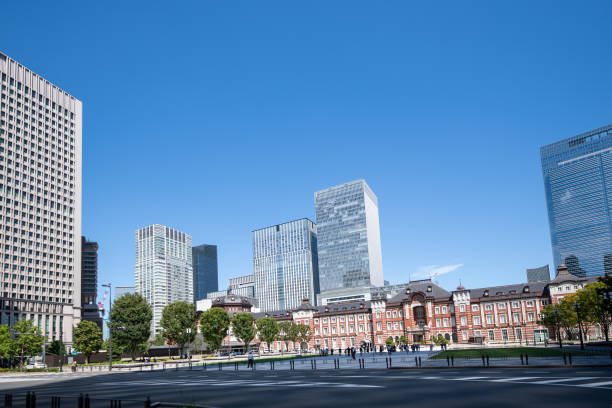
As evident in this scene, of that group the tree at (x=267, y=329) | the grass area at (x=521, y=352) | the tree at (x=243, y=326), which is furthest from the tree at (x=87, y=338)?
the grass area at (x=521, y=352)

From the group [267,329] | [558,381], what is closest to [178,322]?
[267,329]

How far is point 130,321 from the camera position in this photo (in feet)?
287

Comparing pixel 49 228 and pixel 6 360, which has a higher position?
pixel 49 228

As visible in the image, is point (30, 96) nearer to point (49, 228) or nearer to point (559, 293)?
point (49, 228)

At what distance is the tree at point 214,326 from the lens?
340 feet

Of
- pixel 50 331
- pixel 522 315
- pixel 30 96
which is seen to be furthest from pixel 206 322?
pixel 30 96

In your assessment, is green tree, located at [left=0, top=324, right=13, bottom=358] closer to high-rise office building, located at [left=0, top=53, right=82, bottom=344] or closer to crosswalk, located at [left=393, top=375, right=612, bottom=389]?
high-rise office building, located at [left=0, top=53, right=82, bottom=344]

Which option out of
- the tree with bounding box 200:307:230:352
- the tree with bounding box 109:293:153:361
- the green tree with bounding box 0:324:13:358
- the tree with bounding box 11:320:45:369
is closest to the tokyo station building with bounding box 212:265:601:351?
the tree with bounding box 200:307:230:352

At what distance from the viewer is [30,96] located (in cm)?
12675

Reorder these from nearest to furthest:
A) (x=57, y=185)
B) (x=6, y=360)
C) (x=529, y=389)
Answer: (x=529, y=389) → (x=6, y=360) → (x=57, y=185)

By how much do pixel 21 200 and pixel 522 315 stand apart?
121055 millimetres

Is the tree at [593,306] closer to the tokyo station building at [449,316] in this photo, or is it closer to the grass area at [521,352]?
the grass area at [521,352]

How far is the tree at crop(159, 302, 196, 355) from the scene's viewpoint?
326ft

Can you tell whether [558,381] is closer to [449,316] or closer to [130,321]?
[130,321]
